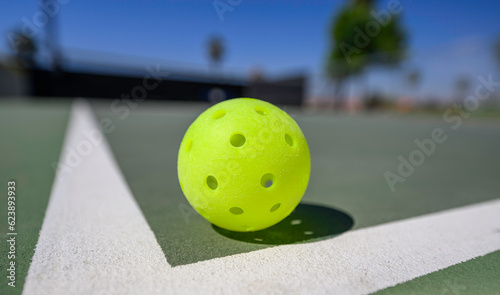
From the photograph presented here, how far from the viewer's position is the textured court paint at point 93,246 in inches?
69.8

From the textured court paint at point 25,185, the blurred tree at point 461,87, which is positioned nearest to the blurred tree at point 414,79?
the blurred tree at point 461,87

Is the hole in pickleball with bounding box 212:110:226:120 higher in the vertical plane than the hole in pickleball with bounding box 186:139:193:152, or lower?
higher

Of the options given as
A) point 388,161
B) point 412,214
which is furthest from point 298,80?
point 412,214

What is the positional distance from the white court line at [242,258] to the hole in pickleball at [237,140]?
731 mm

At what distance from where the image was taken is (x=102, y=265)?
6.48ft

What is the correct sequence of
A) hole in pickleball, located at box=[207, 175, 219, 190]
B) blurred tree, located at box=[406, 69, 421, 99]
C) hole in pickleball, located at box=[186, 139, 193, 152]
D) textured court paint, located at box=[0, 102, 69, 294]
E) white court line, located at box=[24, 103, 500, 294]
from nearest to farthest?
1. white court line, located at box=[24, 103, 500, 294]
2. textured court paint, located at box=[0, 102, 69, 294]
3. hole in pickleball, located at box=[207, 175, 219, 190]
4. hole in pickleball, located at box=[186, 139, 193, 152]
5. blurred tree, located at box=[406, 69, 421, 99]

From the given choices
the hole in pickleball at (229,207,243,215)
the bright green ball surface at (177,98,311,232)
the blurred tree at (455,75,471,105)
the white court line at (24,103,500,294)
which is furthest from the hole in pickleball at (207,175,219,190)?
the blurred tree at (455,75,471,105)

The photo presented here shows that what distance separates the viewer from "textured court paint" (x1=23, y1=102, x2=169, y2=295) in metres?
1.77

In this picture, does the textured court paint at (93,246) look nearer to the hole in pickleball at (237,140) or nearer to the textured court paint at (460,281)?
the hole in pickleball at (237,140)

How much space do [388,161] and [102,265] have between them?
5488mm

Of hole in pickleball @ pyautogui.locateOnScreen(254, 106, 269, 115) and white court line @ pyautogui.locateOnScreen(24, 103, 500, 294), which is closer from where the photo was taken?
white court line @ pyautogui.locateOnScreen(24, 103, 500, 294)

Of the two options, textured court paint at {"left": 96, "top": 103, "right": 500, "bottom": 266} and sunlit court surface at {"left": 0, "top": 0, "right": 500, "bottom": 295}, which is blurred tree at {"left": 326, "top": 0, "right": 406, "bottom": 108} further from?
sunlit court surface at {"left": 0, "top": 0, "right": 500, "bottom": 295}

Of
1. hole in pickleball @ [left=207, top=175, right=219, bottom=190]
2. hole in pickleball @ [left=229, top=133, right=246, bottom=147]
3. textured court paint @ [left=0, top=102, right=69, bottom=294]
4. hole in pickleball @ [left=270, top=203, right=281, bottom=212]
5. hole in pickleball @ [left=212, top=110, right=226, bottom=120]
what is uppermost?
hole in pickleball @ [left=212, top=110, right=226, bottom=120]

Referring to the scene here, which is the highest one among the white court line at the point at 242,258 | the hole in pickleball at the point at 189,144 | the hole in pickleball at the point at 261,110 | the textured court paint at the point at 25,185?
the hole in pickleball at the point at 261,110
